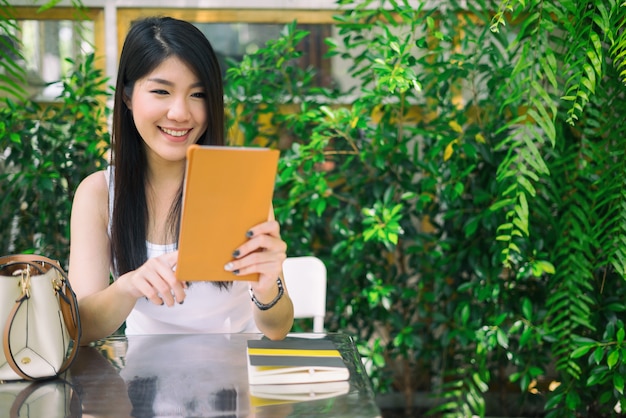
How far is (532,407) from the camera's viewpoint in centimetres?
302

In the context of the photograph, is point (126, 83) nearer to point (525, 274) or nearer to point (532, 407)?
point (525, 274)

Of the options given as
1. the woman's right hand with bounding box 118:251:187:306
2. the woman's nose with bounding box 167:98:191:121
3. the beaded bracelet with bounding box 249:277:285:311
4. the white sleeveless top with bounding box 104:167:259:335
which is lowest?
the white sleeveless top with bounding box 104:167:259:335

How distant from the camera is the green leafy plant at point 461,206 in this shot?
2295mm

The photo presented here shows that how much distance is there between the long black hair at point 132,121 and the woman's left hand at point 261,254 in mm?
462

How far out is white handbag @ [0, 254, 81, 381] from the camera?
133 centimetres

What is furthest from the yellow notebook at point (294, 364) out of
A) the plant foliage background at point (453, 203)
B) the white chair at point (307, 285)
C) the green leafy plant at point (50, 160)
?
Answer: the green leafy plant at point (50, 160)

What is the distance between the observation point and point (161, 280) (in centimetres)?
140

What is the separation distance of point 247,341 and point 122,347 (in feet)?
0.83

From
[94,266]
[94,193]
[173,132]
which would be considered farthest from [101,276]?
[173,132]

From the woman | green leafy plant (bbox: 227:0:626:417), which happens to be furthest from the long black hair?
green leafy plant (bbox: 227:0:626:417)

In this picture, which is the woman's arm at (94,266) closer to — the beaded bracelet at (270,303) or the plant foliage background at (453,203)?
the beaded bracelet at (270,303)

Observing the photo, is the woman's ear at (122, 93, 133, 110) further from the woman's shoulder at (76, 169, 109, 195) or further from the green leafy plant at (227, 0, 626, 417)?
the green leafy plant at (227, 0, 626, 417)

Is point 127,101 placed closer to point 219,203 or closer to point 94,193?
point 94,193

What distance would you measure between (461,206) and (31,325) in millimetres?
1629
